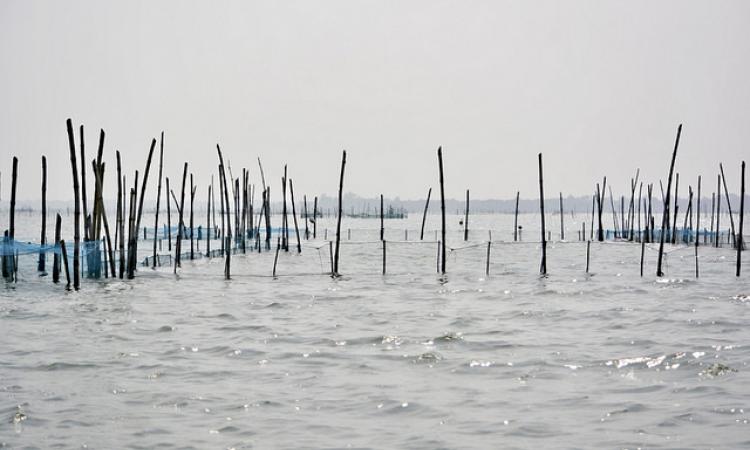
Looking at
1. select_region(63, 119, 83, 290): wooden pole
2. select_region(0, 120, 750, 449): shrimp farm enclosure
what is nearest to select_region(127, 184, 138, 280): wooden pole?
select_region(0, 120, 750, 449): shrimp farm enclosure

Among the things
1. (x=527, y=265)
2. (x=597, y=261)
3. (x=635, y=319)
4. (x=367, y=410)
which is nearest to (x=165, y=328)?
(x=367, y=410)

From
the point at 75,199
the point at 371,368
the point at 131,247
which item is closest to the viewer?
the point at 371,368

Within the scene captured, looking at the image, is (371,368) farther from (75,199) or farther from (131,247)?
(131,247)

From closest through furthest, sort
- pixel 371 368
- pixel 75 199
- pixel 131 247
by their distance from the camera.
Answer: pixel 371 368 → pixel 75 199 → pixel 131 247

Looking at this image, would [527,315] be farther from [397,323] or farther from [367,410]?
[367,410]

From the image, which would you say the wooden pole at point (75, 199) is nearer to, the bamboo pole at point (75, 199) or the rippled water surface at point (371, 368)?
the bamboo pole at point (75, 199)

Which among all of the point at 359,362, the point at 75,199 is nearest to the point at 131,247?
the point at 75,199

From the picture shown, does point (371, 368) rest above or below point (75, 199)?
below

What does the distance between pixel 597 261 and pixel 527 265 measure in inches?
160

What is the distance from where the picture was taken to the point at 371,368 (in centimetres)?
1121

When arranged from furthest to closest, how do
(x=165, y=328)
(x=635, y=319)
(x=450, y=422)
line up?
(x=635, y=319)
(x=165, y=328)
(x=450, y=422)

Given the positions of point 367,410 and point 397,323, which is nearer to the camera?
point 367,410

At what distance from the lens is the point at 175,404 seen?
9.02 metres

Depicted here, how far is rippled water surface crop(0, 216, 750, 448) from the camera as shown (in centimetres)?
801
